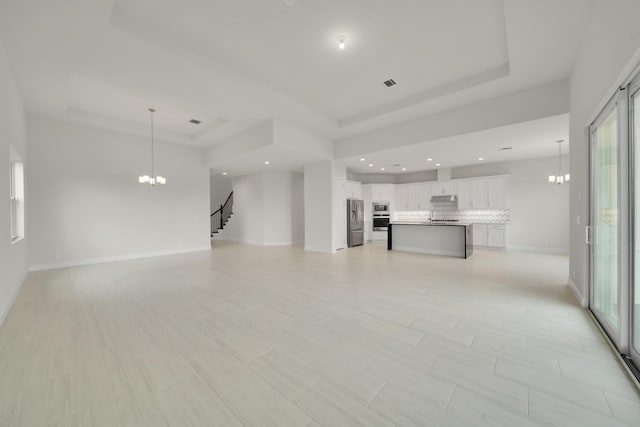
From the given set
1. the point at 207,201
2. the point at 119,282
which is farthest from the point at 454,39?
the point at 207,201

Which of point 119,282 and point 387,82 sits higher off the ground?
point 387,82

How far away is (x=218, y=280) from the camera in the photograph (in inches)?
190

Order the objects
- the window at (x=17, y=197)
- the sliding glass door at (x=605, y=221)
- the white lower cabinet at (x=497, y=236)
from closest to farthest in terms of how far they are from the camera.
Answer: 1. the sliding glass door at (x=605, y=221)
2. the window at (x=17, y=197)
3. the white lower cabinet at (x=497, y=236)

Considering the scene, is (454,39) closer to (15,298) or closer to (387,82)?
(387,82)

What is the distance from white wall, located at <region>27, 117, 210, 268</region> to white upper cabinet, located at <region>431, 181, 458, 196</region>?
8.56 m

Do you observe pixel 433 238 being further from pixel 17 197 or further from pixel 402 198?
pixel 17 197

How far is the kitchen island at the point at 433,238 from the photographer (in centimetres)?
710

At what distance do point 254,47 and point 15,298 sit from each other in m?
5.16

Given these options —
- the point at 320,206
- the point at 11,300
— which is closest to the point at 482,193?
the point at 320,206

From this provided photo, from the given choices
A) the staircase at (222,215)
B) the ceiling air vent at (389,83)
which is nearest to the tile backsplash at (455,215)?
the ceiling air vent at (389,83)

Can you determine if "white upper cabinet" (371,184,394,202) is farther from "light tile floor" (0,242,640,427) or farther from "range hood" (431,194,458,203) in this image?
"light tile floor" (0,242,640,427)

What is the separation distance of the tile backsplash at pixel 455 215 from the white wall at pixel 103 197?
815 cm

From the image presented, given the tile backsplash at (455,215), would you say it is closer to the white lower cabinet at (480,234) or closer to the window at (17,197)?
the white lower cabinet at (480,234)

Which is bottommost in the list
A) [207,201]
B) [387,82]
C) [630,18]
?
[207,201]
